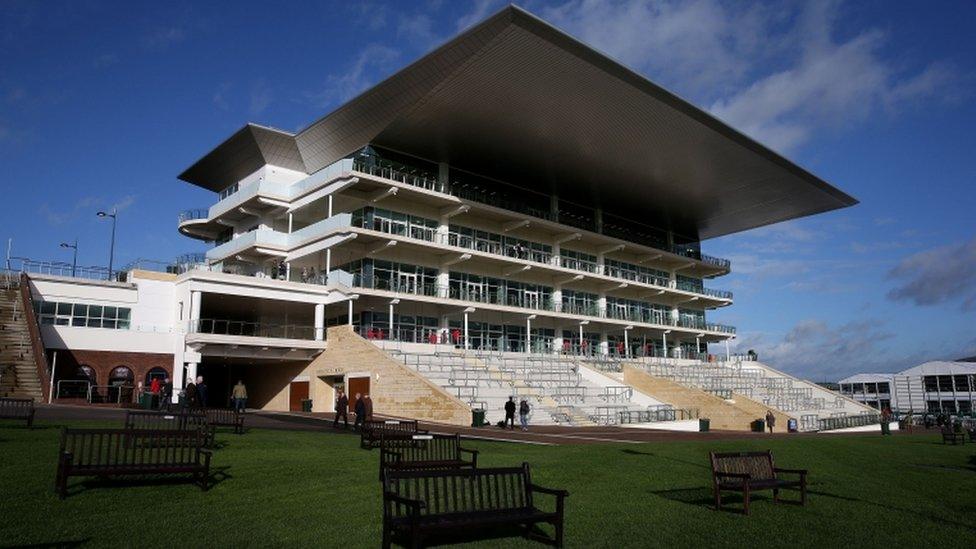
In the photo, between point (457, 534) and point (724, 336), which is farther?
point (724, 336)

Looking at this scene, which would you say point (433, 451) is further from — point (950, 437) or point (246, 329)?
point (246, 329)

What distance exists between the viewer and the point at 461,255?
4728 cm

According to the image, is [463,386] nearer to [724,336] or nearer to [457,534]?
[457,534]

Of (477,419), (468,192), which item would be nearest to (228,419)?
(477,419)

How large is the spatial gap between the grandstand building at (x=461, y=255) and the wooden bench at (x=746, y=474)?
18.6m

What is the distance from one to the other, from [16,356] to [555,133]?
1179 inches

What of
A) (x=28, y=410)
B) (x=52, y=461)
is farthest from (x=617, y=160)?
(x=52, y=461)

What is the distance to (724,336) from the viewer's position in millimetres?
69875

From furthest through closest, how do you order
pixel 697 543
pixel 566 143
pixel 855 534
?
pixel 566 143 → pixel 855 534 → pixel 697 543

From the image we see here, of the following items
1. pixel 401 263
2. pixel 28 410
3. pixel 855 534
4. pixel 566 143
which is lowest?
pixel 855 534

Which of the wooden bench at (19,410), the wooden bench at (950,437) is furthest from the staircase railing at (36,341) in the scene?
the wooden bench at (950,437)

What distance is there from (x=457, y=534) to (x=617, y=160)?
44017 mm

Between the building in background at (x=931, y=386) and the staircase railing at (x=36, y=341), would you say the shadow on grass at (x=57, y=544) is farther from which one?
the building in background at (x=931, y=386)

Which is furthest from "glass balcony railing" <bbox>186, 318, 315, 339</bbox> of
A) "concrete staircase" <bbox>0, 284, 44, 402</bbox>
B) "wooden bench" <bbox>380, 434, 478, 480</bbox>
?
"wooden bench" <bbox>380, 434, 478, 480</bbox>
